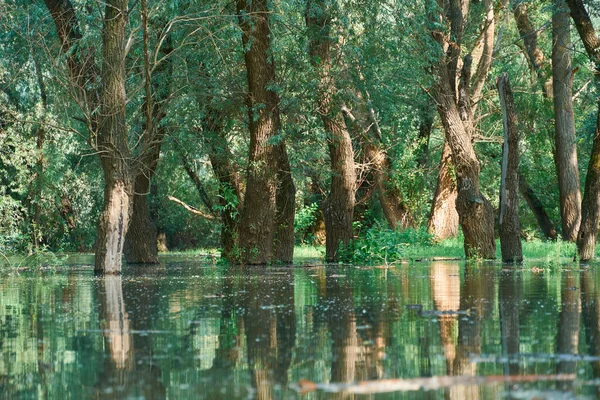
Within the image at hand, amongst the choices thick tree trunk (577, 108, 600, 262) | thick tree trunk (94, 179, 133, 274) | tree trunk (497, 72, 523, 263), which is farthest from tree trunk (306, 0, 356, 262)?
thick tree trunk (577, 108, 600, 262)

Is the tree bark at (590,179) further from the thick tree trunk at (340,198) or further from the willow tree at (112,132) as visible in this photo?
the willow tree at (112,132)

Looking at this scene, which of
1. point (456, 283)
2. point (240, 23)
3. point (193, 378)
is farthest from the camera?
point (240, 23)

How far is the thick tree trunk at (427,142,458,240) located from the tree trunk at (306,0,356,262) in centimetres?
1074

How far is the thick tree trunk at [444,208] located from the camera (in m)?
37.3

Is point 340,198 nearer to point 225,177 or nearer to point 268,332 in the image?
point 225,177

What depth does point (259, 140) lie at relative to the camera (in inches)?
925

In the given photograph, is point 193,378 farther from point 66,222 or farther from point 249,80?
point 66,222

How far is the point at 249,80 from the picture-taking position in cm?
2350

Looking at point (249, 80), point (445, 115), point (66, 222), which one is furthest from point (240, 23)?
point (66, 222)

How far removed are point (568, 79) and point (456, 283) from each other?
2186 centimetres

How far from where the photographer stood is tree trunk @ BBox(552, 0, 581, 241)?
33938 mm

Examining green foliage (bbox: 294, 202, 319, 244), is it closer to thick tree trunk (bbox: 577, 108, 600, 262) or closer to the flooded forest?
the flooded forest

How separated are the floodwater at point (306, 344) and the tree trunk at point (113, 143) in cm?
771

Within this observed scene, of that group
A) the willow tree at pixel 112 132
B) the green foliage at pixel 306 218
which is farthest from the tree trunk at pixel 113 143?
the green foliage at pixel 306 218
